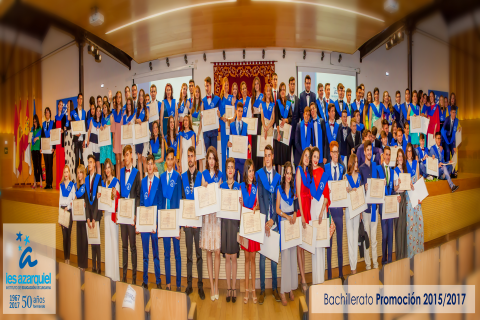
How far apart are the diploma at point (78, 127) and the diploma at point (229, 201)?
393 centimetres

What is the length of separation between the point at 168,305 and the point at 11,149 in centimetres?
618

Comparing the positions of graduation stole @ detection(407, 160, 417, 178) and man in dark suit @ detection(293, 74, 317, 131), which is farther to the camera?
man in dark suit @ detection(293, 74, 317, 131)

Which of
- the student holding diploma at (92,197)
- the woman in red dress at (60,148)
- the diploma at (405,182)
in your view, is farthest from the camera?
the woman in red dress at (60,148)

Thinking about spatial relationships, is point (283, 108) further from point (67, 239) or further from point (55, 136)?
point (55, 136)

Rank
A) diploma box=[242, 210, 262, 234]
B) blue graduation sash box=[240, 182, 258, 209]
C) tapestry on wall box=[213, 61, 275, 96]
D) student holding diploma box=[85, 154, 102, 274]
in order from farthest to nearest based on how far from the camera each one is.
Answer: tapestry on wall box=[213, 61, 275, 96] < student holding diploma box=[85, 154, 102, 274] < blue graduation sash box=[240, 182, 258, 209] < diploma box=[242, 210, 262, 234]

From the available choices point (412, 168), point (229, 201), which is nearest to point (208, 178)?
point (229, 201)

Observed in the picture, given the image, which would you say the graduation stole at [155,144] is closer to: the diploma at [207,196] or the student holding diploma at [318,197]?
the diploma at [207,196]

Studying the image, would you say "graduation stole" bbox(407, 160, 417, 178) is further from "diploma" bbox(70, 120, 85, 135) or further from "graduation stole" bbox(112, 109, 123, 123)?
"diploma" bbox(70, 120, 85, 135)

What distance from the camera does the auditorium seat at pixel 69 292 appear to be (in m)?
2.72

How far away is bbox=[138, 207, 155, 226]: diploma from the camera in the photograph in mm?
3992

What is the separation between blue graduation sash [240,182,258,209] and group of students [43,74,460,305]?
0.02 metres

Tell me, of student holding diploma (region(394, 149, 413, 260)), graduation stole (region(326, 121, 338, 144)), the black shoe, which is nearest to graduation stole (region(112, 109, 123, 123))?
the black shoe

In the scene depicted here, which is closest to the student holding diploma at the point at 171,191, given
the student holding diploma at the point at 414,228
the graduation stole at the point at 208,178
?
the graduation stole at the point at 208,178

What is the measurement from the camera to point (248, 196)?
3922 millimetres
